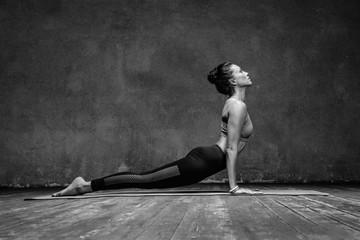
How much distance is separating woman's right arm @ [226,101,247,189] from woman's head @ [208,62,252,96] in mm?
192

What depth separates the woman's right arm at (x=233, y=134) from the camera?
290cm

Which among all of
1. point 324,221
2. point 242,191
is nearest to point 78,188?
point 242,191

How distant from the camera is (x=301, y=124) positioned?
17.0 feet

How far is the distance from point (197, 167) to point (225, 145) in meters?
0.36

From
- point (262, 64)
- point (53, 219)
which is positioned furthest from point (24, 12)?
point (53, 219)

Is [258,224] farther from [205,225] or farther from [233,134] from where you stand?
[233,134]

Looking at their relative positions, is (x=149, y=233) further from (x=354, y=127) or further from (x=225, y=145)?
(x=354, y=127)

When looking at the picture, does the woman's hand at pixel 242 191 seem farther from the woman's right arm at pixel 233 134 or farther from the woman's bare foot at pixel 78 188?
the woman's bare foot at pixel 78 188

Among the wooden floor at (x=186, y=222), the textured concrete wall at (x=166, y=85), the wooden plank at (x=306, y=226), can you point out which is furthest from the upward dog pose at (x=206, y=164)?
the textured concrete wall at (x=166, y=85)

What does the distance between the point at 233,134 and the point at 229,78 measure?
1.59 feet

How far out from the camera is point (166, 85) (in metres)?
5.34

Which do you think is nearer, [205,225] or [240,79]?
[205,225]

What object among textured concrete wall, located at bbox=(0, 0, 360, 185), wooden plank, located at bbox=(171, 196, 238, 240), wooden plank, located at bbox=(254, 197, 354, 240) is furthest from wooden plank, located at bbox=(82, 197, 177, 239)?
textured concrete wall, located at bbox=(0, 0, 360, 185)

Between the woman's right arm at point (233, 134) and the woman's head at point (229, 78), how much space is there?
0.63ft
